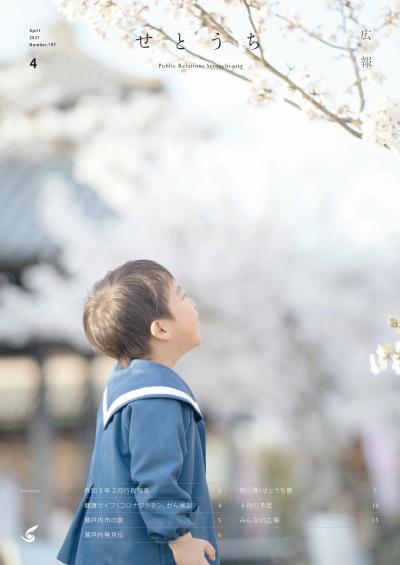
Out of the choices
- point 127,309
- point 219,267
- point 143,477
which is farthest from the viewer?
point 219,267

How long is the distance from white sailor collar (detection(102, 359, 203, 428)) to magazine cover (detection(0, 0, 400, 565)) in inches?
25.0

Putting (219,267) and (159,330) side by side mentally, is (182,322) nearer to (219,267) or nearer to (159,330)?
(159,330)

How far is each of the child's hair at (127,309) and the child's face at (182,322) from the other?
1 cm

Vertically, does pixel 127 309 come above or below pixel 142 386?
above

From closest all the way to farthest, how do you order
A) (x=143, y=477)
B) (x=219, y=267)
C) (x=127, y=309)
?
(x=143, y=477) → (x=127, y=309) → (x=219, y=267)

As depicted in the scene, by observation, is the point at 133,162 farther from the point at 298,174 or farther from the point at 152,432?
the point at 152,432

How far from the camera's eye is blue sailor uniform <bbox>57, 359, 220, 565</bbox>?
3.32 ft

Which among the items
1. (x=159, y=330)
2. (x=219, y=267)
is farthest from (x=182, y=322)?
(x=219, y=267)

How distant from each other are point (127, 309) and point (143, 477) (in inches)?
10.3

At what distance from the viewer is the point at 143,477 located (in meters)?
1.02

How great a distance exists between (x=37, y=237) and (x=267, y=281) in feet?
3.26

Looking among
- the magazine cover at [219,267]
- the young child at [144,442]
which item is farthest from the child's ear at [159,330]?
the magazine cover at [219,267]

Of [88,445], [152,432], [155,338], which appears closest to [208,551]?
[152,432]

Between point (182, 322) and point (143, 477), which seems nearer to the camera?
point (143, 477)
